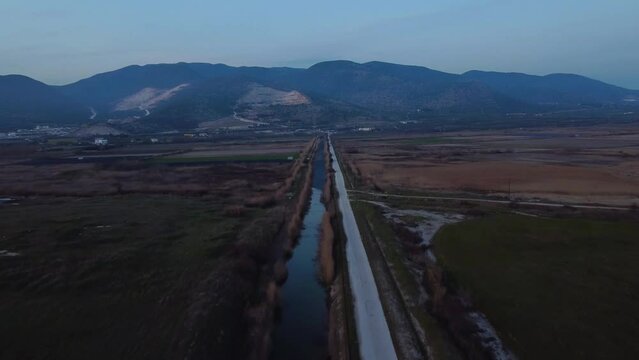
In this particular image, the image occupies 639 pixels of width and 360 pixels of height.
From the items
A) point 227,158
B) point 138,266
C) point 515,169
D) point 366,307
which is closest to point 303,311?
point 366,307

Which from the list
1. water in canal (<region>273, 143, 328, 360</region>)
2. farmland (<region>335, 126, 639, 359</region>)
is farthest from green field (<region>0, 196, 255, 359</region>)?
farmland (<region>335, 126, 639, 359</region>)

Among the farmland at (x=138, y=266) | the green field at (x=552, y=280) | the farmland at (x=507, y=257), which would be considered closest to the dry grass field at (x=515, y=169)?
the farmland at (x=507, y=257)

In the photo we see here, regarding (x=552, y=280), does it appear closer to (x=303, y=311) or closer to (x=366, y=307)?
(x=366, y=307)

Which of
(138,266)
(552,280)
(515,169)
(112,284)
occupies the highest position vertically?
(552,280)

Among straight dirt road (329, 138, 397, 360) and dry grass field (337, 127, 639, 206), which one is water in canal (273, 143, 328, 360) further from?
dry grass field (337, 127, 639, 206)

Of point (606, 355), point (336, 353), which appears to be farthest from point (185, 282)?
point (606, 355)

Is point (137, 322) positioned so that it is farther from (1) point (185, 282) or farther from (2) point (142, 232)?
(2) point (142, 232)
